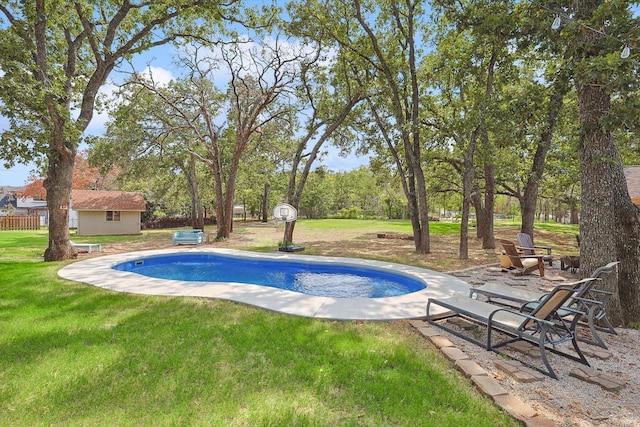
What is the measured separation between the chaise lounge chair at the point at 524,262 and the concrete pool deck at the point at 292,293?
6.71 feet

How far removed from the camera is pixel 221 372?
322 cm

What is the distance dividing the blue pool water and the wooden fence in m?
20.3

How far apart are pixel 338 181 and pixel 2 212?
43155 mm

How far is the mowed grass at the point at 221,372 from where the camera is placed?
2596mm

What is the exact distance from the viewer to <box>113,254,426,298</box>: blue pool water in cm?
825

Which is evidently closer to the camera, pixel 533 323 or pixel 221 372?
pixel 221 372

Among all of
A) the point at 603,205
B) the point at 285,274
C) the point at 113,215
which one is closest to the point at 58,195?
the point at 285,274

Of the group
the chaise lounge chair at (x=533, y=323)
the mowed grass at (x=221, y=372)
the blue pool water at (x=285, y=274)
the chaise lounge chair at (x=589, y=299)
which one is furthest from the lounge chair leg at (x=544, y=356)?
the blue pool water at (x=285, y=274)

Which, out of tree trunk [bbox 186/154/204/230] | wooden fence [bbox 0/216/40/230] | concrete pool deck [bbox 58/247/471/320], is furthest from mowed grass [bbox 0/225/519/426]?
wooden fence [bbox 0/216/40/230]

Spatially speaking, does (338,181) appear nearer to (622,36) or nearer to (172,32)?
(172,32)

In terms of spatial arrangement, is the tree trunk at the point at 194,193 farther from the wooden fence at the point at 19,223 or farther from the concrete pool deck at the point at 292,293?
the concrete pool deck at the point at 292,293

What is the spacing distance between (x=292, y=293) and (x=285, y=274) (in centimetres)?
389

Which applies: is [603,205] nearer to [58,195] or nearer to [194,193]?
[58,195]

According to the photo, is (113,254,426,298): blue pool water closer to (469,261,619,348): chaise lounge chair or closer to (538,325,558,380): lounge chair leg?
(469,261,619,348): chaise lounge chair
